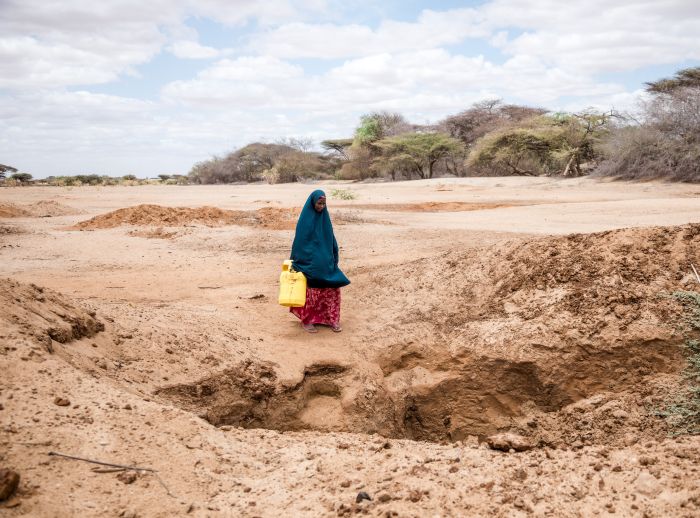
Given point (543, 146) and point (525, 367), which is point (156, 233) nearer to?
point (525, 367)

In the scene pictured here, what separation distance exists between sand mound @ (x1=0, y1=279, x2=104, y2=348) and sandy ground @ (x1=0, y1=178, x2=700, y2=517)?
0.06 ft

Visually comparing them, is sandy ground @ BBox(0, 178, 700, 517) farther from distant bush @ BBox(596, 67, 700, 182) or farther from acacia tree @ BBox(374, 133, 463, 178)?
acacia tree @ BBox(374, 133, 463, 178)

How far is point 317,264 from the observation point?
19.6 ft

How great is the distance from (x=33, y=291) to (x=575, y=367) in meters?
4.11

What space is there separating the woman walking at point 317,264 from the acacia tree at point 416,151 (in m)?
23.4

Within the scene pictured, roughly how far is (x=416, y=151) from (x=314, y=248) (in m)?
24.4

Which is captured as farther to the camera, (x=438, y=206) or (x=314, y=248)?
(x=438, y=206)

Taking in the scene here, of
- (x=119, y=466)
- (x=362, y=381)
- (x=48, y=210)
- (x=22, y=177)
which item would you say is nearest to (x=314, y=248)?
Result: (x=362, y=381)

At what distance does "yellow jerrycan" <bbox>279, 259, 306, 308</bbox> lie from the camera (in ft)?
19.1

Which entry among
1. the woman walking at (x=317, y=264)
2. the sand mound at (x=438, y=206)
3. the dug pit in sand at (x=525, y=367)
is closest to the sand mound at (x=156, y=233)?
the woman walking at (x=317, y=264)

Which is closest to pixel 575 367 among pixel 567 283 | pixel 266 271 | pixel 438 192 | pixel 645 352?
pixel 645 352

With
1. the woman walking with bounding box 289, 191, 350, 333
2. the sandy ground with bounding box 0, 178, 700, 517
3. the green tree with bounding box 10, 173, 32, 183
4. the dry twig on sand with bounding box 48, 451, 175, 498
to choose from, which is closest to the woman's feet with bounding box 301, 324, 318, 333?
the woman walking with bounding box 289, 191, 350, 333

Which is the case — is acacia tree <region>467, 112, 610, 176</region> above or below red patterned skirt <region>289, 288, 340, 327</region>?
above

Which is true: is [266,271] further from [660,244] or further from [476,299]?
[660,244]
